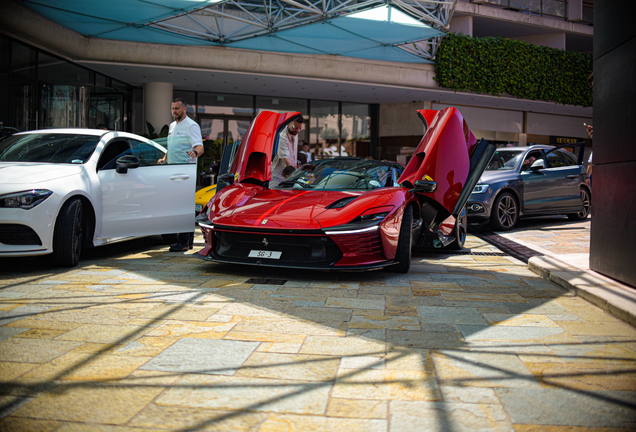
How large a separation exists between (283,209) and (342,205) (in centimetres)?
55

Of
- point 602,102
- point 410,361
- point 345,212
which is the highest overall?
point 602,102

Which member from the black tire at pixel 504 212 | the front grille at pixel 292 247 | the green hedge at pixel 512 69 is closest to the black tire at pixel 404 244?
the front grille at pixel 292 247

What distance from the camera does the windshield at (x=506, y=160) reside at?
10.2 metres

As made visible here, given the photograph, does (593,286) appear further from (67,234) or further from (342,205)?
(67,234)

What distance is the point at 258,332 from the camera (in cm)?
311

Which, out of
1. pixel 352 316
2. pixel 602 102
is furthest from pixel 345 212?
pixel 602 102

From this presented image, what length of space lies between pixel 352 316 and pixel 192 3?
31.1 ft

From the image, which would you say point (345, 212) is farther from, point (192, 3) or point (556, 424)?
point (192, 3)

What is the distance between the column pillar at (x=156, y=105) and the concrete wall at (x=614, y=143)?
15628 mm

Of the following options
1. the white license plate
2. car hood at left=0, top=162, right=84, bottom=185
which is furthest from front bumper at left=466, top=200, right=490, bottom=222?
car hood at left=0, top=162, right=84, bottom=185

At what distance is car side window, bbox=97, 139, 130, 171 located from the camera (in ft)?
18.7

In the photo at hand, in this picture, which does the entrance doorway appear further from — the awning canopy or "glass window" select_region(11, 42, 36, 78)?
"glass window" select_region(11, 42, 36, 78)

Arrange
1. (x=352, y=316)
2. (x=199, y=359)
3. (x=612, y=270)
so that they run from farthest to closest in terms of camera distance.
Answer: (x=612, y=270) < (x=352, y=316) < (x=199, y=359)

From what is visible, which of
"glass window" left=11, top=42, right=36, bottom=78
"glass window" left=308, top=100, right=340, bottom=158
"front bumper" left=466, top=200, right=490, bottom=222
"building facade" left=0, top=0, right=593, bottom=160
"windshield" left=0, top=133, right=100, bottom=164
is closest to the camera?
"windshield" left=0, top=133, right=100, bottom=164
